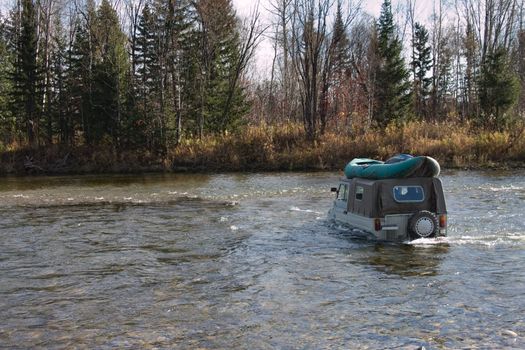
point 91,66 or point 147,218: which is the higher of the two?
point 91,66

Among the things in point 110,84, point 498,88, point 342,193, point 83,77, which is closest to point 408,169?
point 342,193

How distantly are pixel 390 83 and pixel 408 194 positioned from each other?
33.3m

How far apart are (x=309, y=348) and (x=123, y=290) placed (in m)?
3.82

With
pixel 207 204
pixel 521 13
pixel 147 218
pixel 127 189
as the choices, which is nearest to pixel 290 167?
pixel 127 189

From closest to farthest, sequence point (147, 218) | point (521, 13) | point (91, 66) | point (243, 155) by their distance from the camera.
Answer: point (147, 218) → point (243, 155) → point (91, 66) → point (521, 13)

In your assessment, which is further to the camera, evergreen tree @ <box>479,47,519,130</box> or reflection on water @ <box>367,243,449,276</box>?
evergreen tree @ <box>479,47,519,130</box>

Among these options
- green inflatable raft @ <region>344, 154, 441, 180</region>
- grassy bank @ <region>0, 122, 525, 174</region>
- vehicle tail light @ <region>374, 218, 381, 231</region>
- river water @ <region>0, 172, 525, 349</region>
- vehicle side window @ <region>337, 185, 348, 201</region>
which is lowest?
river water @ <region>0, 172, 525, 349</region>

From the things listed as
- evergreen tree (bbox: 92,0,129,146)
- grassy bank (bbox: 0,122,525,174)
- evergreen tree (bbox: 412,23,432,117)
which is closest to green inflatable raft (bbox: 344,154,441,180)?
grassy bank (bbox: 0,122,525,174)

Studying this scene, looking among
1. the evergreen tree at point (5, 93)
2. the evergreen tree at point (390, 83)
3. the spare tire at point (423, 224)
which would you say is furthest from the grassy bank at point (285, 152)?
the spare tire at point (423, 224)

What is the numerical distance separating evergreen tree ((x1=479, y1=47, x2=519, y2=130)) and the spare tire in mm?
27331

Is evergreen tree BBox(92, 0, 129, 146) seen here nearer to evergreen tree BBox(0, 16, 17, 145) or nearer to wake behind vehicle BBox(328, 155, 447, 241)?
evergreen tree BBox(0, 16, 17, 145)

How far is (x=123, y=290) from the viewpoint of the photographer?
351 inches

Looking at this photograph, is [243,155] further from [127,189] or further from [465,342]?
[465,342]

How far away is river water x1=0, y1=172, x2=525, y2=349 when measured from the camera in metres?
6.85
